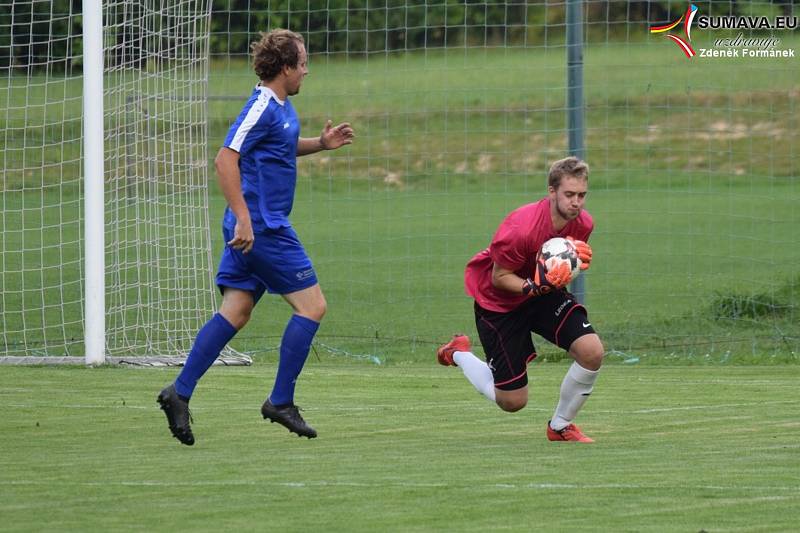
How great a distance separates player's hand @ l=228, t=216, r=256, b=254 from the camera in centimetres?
746

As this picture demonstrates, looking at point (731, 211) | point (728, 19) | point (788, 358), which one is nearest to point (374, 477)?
point (788, 358)

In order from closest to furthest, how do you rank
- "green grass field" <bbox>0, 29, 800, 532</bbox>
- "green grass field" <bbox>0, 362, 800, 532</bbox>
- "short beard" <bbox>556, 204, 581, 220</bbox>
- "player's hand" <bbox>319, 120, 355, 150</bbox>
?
"green grass field" <bbox>0, 362, 800, 532</bbox> < "green grass field" <bbox>0, 29, 800, 532</bbox> < "short beard" <bbox>556, 204, 581, 220</bbox> < "player's hand" <bbox>319, 120, 355, 150</bbox>

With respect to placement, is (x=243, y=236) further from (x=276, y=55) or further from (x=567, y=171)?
(x=567, y=171)

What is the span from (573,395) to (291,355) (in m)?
1.46

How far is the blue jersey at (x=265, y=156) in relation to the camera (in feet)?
25.0

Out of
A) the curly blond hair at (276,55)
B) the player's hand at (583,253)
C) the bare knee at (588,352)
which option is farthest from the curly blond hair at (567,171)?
the curly blond hair at (276,55)

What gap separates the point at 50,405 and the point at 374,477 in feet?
11.1

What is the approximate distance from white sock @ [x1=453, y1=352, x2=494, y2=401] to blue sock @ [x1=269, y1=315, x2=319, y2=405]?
1.13 meters

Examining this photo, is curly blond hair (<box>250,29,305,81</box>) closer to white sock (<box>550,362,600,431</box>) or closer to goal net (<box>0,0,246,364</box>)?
white sock (<box>550,362,600,431</box>)

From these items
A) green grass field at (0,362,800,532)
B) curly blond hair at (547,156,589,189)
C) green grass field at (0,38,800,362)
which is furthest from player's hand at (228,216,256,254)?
green grass field at (0,38,800,362)

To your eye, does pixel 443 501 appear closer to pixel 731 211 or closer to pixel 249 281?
pixel 249 281

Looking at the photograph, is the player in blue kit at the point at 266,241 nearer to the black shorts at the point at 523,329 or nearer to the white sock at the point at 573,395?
the black shorts at the point at 523,329

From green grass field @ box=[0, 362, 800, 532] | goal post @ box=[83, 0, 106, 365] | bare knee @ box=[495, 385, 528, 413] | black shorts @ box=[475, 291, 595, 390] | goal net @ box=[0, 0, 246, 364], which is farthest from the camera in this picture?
goal net @ box=[0, 0, 246, 364]

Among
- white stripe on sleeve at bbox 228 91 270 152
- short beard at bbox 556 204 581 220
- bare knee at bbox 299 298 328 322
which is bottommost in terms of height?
bare knee at bbox 299 298 328 322
